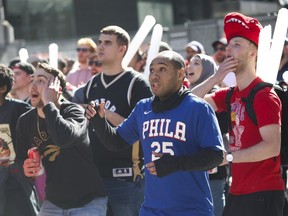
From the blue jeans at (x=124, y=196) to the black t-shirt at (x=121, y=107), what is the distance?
0.05 m

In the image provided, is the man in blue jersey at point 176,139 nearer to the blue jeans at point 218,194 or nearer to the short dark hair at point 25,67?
Answer: the blue jeans at point 218,194

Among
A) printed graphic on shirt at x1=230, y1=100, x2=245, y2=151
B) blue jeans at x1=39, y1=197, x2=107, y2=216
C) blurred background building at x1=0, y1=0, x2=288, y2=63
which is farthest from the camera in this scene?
blurred background building at x1=0, y1=0, x2=288, y2=63

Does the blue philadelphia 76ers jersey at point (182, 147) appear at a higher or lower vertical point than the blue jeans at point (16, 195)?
higher

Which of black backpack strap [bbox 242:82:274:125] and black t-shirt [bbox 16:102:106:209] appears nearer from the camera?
black backpack strap [bbox 242:82:274:125]

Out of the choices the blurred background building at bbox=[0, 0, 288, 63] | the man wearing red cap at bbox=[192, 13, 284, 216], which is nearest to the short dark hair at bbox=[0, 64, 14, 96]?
the man wearing red cap at bbox=[192, 13, 284, 216]

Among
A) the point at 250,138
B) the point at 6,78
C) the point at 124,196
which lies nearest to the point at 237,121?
the point at 250,138

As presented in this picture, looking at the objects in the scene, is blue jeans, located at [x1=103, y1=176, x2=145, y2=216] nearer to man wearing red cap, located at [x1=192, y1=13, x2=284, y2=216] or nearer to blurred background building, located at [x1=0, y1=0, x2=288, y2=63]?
man wearing red cap, located at [x1=192, y1=13, x2=284, y2=216]

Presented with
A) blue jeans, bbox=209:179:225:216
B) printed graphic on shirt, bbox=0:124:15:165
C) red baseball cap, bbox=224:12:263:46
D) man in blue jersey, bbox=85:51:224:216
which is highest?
red baseball cap, bbox=224:12:263:46

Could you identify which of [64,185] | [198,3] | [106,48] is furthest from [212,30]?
[198,3]

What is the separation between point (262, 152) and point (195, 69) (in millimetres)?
2713

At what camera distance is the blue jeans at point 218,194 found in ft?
23.3

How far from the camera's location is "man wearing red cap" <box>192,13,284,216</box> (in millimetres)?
4980

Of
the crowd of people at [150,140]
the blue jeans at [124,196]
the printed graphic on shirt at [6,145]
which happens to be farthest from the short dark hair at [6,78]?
the blue jeans at [124,196]

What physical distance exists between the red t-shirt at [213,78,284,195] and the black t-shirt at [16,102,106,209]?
1318mm
